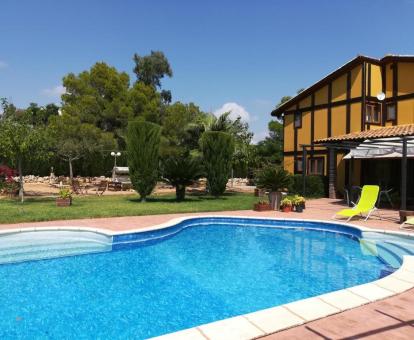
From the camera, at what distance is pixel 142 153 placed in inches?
757

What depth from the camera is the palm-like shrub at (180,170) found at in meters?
20.0

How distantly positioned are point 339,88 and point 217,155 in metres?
10.2

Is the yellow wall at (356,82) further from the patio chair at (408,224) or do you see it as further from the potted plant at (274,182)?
the patio chair at (408,224)

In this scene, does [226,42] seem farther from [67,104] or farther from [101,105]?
[67,104]

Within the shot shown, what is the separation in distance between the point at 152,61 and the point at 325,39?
121 ft

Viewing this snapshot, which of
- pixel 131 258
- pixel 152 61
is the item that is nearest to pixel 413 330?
pixel 131 258

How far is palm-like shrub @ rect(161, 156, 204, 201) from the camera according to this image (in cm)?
2003

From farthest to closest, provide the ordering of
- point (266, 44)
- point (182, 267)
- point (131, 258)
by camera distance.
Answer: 1. point (266, 44)
2. point (131, 258)
3. point (182, 267)

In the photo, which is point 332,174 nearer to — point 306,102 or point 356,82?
point 356,82

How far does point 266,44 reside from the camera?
21812 mm

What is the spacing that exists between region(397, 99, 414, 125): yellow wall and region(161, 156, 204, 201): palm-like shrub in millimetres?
13218

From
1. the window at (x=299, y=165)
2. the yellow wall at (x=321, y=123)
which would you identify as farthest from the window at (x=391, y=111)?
the window at (x=299, y=165)

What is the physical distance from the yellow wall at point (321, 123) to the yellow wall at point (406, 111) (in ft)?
15.4

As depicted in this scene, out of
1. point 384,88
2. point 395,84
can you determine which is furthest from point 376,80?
point 395,84
